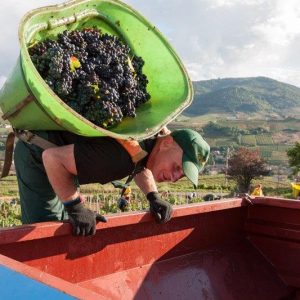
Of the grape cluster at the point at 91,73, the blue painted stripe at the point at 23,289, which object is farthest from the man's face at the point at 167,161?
the blue painted stripe at the point at 23,289

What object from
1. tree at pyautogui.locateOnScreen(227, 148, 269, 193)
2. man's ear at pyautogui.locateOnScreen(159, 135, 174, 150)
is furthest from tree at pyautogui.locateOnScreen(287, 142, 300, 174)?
man's ear at pyautogui.locateOnScreen(159, 135, 174, 150)

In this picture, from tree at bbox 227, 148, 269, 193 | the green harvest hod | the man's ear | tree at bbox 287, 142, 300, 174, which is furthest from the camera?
tree at bbox 227, 148, 269, 193

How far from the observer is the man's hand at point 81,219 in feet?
7.08

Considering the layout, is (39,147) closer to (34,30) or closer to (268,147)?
(34,30)

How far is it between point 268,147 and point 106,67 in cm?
9638

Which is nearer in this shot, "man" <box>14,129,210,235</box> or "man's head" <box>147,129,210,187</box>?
"man" <box>14,129,210,235</box>

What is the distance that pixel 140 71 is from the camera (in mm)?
2740

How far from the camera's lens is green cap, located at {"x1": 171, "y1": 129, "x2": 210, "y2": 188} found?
239cm

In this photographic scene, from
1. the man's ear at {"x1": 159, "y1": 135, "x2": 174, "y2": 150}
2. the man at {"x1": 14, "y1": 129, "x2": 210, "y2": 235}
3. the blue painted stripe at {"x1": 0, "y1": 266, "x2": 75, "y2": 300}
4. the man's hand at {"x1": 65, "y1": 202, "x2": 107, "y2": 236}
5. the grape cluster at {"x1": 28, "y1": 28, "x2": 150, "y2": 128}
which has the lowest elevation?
the blue painted stripe at {"x1": 0, "y1": 266, "x2": 75, "y2": 300}

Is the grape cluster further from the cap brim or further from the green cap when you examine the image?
the cap brim

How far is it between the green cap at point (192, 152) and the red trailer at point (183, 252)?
42 centimetres

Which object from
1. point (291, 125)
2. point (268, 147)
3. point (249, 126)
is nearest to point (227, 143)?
point (268, 147)

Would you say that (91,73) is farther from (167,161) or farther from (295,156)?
(295,156)

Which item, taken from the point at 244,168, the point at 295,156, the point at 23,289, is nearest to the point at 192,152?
the point at 23,289
